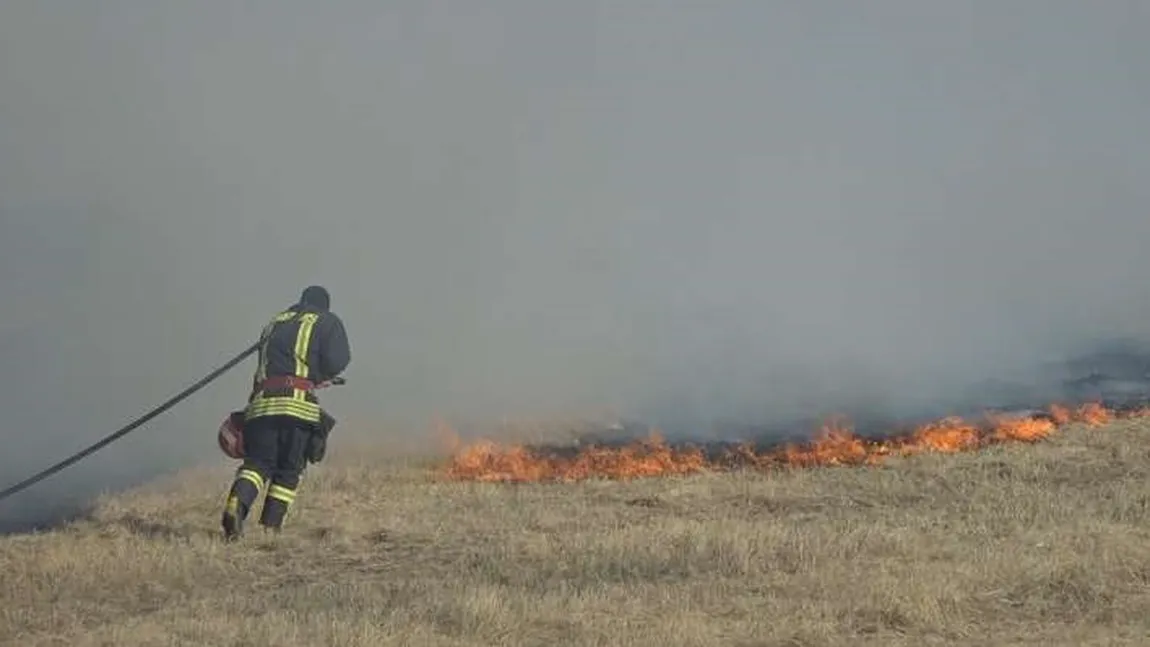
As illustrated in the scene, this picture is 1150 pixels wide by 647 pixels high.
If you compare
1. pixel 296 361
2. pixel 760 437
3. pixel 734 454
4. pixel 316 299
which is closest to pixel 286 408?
pixel 296 361

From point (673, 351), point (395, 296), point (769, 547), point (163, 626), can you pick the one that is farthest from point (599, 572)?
point (395, 296)

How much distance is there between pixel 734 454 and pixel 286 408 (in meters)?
5.91

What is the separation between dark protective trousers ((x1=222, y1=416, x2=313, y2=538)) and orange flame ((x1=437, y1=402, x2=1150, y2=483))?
3229 mm

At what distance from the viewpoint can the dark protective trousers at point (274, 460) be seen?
1073cm

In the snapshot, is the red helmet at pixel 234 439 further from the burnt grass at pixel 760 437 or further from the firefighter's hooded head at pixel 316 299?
the burnt grass at pixel 760 437

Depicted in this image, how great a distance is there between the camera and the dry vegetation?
7.53 m

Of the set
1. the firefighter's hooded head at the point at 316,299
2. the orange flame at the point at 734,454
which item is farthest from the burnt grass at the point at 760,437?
the firefighter's hooded head at the point at 316,299

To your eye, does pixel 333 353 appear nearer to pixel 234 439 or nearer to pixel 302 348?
pixel 302 348

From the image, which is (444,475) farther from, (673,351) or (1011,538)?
(673,351)

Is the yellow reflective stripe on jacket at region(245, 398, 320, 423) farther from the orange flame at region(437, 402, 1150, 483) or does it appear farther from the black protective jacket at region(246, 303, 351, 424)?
the orange flame at region(437, 402, 1150, 483)

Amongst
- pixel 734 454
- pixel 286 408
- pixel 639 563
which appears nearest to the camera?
pixel 639 563

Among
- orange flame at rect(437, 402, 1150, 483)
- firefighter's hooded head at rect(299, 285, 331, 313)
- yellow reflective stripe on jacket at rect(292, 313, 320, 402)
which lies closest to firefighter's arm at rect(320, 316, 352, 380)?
yellow reflective stripe on jacket at rect(292, 313, 320, 402)

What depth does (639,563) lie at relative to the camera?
921 centimetres

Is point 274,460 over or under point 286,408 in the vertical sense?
under
